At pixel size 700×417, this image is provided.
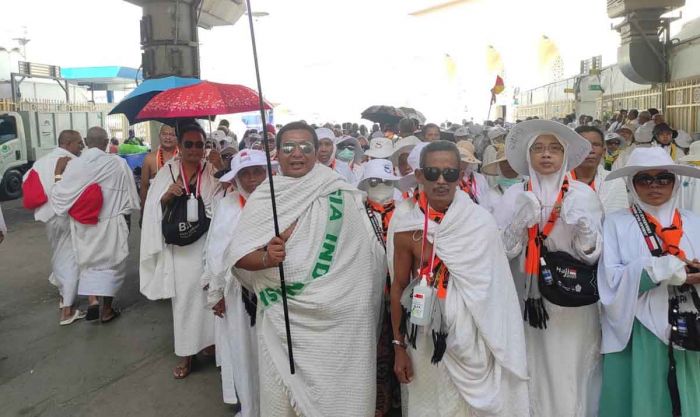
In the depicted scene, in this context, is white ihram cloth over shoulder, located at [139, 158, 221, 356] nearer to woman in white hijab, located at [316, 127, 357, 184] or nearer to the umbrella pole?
woman in white hijab, located at [316, 127, 357, 184]

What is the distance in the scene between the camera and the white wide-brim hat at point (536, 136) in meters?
2.89

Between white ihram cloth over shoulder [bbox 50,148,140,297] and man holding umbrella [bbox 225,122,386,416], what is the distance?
3.11m

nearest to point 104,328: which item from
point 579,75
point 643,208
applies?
point 643,208

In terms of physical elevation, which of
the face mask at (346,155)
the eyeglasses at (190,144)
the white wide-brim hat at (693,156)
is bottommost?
the white wide-brim hat at (693,156)

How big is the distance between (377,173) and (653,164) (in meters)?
1.60

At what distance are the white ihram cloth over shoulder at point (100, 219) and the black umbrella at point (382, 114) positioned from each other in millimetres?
5522

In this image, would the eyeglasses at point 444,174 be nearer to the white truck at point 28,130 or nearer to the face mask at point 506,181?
the face mask at point 506,181

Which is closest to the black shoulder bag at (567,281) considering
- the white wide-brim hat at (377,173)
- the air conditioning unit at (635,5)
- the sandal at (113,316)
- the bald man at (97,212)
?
the white wide-brim hat at (377,173)

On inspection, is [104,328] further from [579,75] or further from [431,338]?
[579,75]

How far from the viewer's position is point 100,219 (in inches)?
209

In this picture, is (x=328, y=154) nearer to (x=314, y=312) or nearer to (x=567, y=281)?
(x=314, y=312)

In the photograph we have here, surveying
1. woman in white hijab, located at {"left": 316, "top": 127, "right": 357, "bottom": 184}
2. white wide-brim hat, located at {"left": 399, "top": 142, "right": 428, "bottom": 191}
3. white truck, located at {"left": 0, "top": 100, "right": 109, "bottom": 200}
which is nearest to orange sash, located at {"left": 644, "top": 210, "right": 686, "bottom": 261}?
white wide-brim hat, located at {"left": 399, "top": 142, "right": 428, "bottom": 191}

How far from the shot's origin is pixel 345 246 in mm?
2709

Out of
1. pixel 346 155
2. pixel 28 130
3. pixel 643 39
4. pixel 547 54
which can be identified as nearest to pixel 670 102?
pixel 643 39
